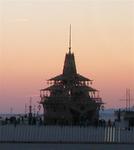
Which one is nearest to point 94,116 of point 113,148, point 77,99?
point 77,99

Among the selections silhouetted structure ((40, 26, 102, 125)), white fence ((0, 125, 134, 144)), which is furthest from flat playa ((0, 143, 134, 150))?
silhouetted structure ((40, 26, 102, 125))

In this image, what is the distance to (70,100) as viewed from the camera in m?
118

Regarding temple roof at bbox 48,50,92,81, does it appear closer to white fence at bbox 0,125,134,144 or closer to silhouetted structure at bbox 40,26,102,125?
silhouetted structure at bbox 40,26,102,125

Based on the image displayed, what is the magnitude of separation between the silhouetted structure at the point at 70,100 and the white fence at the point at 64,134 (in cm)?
3667

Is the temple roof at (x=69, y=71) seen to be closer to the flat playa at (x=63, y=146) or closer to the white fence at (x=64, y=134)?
the white fence at (x=64, y=134)

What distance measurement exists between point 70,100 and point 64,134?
4175 cm

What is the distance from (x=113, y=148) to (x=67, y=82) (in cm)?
5374

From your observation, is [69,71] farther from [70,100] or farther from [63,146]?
[63,146]

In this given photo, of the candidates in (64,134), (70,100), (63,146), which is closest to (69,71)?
(70,100)

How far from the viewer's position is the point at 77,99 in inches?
4638

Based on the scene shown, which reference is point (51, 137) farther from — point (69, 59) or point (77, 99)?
point (69, 59)

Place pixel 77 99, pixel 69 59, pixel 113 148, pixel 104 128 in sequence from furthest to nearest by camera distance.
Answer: pixel 69 59, pixel 77 99, pixel 104 128, pixel 113 148

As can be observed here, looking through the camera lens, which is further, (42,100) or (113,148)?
(42,100)

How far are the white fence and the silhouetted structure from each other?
3667 cm
